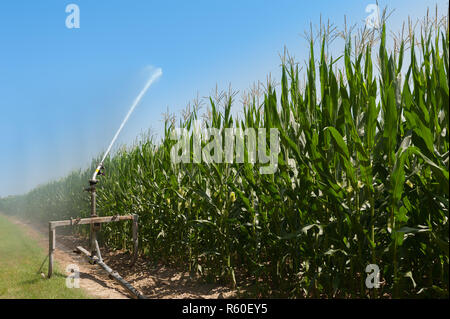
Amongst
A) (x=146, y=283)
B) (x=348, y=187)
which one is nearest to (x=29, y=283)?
(x=146, y=283)

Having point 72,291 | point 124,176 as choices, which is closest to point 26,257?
point 124,176

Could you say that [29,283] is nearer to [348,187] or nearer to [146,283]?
[146,283]

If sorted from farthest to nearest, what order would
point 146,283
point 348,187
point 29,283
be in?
point 146,283 < point 29,283 < point 348,187

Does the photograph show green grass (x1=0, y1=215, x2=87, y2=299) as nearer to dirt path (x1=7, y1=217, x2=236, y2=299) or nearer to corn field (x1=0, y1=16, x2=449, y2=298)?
dirt path (x1=7, y1=217, x2=236, y2=299)

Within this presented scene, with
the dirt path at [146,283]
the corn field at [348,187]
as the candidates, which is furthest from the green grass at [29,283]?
the corn field at [348,187]

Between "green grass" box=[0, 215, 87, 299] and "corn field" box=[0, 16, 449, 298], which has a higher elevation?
"corn field" box=[0, 16, 449, 298]

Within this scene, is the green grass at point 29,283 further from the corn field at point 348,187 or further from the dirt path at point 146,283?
the corn field at point 348,187

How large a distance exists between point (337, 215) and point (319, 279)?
24.9 inches

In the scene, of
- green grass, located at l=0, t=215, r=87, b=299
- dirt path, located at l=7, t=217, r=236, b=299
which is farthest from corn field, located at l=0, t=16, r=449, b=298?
green grass, located at l=0, t=215, r=87, b=299

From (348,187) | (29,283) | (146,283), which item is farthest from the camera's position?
(146,283)

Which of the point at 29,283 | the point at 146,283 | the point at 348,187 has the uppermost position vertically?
the point at 348,187

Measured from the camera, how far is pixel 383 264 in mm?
2607

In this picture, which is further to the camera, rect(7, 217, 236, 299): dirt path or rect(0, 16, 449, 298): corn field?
rect(7, 217, 236, 299): dirt path
